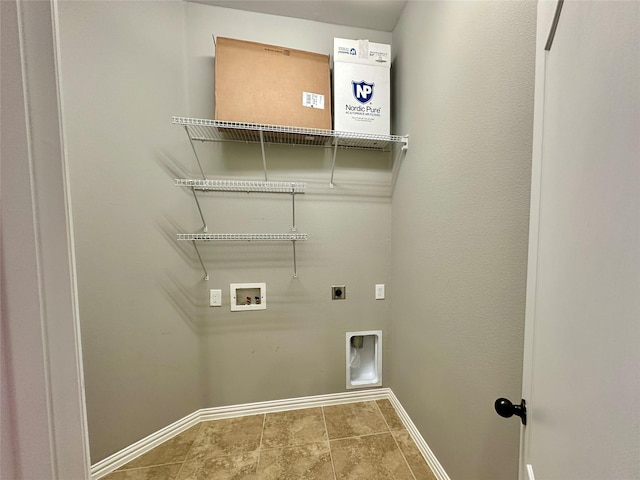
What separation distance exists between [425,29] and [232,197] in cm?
152

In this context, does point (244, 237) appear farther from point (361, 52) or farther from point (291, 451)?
point (361, 52)

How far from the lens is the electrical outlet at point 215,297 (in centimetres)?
158

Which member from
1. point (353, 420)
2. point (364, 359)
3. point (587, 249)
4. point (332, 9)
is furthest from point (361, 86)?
point (353, 420)

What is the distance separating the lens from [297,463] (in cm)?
129

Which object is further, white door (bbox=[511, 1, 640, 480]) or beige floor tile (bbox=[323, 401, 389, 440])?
beige floor tile (bbox=[323, 401, 389, 440])

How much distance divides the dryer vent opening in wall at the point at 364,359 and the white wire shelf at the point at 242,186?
116 centimetres

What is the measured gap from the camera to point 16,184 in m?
0.34

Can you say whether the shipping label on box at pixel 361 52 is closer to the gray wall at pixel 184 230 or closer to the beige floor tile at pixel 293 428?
the gray wall at pixel 184 230

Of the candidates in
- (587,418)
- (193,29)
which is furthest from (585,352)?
(193,29)

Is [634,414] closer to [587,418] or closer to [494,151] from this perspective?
[587,418]

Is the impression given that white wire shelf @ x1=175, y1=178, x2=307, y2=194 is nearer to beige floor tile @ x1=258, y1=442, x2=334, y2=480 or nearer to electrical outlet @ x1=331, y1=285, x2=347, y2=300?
electrical outlet @ x1=331, y1=285, x2=347, y2=300

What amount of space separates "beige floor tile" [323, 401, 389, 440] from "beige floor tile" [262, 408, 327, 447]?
0.21 ft

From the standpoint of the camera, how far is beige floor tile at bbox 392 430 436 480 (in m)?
1.22

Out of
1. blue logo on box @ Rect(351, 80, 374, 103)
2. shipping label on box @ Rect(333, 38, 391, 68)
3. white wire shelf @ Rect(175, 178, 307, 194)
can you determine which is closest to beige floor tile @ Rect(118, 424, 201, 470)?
white wire shelf @ Rect(175, 178, 307, 194)
